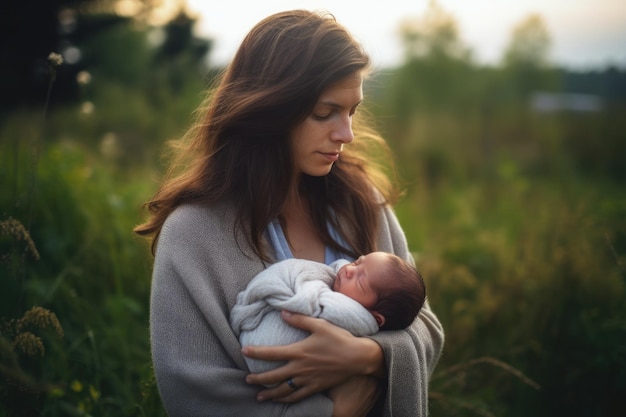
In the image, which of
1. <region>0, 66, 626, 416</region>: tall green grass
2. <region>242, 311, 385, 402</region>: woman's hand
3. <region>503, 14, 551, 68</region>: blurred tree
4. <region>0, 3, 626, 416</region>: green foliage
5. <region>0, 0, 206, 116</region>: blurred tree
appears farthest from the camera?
<region>503, 14, 551, 68</region>: blurred tree

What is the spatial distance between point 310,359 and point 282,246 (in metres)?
0.49

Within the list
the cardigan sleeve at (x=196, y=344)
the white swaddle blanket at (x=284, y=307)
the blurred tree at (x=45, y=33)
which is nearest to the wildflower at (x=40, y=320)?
the cardigan sleeve at (x=196, y=344)

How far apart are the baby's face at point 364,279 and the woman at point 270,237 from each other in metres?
0.14

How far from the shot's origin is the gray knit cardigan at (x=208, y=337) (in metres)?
1.75

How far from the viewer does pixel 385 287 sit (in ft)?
6.05

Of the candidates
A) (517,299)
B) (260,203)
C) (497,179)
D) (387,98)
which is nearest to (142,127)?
(497,179)

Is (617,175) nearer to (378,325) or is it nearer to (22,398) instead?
(378,325)

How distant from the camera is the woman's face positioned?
1960 mm

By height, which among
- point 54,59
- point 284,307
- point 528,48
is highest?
point 54,59

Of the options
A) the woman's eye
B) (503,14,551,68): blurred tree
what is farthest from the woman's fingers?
(503,14,551,68): blurred tree

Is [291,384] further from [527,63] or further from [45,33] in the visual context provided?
[527,63]

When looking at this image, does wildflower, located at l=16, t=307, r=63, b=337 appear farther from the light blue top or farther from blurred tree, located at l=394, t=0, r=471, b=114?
blurred tree, located at l=394, t=0, r=471, b=114

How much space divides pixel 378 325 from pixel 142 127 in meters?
8.20

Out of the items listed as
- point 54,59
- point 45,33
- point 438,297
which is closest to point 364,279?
point 54,59
